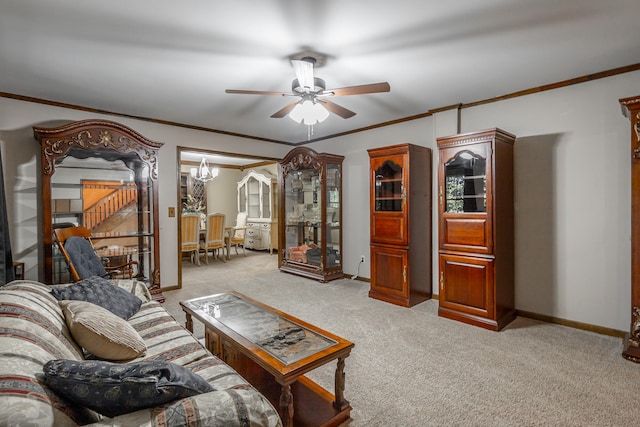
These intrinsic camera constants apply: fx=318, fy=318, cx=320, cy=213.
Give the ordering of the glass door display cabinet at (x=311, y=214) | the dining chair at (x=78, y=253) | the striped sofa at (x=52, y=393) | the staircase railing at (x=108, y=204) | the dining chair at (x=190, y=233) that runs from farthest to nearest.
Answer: the dining chair at (x=190, y=233) → the glass door display cabinet at (x=311, y=214) → the staircase railing at (x=108, y=204) → the dining chair at (x=78, y=253) → the striped sofa at (x=52, y=393)

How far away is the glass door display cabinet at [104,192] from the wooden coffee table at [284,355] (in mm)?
2138

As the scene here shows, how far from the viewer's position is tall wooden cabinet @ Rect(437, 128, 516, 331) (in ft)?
10.2

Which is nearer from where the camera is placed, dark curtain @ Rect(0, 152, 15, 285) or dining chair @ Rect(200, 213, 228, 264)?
dark curtain @ Rect(0, 152, 15, 285)

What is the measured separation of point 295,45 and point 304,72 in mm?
203

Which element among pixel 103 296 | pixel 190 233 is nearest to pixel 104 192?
pixel 190 233

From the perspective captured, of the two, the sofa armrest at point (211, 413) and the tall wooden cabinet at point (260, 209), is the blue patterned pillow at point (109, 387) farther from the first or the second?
the tall wooden cabinet at point (260, 209)

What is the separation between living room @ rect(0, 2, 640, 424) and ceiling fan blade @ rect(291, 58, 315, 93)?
79cm

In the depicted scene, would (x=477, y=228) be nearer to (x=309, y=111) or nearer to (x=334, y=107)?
(x=334, y=107)

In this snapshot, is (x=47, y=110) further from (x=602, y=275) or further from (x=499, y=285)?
(x=602, y=275)

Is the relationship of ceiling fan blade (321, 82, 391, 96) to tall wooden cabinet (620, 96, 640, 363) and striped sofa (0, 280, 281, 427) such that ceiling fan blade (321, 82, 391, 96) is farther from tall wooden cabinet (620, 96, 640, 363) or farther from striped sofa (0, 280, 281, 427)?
striped sofa (0, 280, 281, 427)

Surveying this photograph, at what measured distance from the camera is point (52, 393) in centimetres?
95

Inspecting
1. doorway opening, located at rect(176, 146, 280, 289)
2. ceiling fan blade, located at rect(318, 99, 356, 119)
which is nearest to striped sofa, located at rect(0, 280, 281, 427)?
ceiling fan blade, located at rect(318, 99, 356, 119)

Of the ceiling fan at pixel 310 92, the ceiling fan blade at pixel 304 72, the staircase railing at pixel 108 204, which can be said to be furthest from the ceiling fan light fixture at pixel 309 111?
the staircase railing at pixel 108 204

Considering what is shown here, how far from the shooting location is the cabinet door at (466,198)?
316cm
